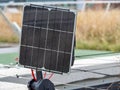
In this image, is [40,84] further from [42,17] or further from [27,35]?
[42,17]

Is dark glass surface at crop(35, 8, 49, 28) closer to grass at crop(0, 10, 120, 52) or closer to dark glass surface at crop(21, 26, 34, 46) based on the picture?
dark glass surface at crop(21, 26, 34, 46)

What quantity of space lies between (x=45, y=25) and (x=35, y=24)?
0.40 ft

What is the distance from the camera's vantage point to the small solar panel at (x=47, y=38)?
5109 millimetres

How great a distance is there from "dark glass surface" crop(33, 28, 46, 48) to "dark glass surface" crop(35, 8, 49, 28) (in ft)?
0.22

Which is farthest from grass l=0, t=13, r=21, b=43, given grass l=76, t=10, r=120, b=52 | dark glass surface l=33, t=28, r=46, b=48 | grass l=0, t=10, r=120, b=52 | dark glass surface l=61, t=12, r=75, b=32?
dark glass surface l=61, t=12, r=75, b=32

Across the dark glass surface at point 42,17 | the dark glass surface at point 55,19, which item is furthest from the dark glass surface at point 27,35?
the dark glass surface at point 55,19

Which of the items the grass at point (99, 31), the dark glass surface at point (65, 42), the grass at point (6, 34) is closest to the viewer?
the dark glass surface at point (65, 42)

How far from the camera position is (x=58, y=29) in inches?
203

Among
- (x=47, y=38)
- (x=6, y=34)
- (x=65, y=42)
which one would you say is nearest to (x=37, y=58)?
(x=47, y=38)

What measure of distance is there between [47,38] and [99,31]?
8.71 meters

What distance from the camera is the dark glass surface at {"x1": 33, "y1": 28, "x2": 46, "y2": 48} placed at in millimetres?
5215

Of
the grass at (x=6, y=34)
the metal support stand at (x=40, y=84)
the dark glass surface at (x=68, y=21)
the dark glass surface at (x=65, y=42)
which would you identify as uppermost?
the dark glass surface at (x=68, y=21)

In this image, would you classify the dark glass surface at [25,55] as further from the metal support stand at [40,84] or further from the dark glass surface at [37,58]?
the metal support stand at [40,84]

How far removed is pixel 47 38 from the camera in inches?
204
